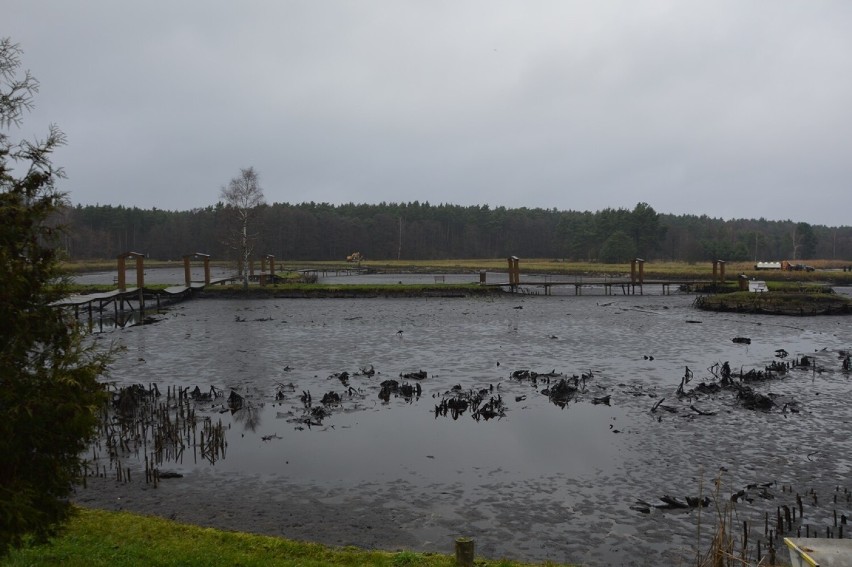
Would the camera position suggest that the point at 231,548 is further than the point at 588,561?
No

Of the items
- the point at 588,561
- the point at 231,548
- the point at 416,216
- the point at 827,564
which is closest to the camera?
the point at 827,564

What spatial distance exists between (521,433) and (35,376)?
10.8 metres

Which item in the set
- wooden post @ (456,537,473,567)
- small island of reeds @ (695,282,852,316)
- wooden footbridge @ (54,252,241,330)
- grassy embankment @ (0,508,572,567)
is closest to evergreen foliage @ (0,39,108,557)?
grassy embankment @ (0,508,572,567)

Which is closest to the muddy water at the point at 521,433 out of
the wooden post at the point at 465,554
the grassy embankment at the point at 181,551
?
the grassy embankment at the point at 181,551

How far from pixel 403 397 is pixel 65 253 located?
12314mm

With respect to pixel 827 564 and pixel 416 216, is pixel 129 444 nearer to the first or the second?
pixel 827 564

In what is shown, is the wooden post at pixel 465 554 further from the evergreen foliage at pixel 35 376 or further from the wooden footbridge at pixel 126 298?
the wooden footbridge at pixel 126 298

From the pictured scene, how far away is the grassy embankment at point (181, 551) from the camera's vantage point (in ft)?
23.1

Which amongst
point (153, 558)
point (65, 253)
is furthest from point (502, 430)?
point (65, 253)

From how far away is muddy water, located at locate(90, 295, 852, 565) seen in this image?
9562mm

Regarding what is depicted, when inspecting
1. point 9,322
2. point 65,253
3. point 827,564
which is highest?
point 65,253

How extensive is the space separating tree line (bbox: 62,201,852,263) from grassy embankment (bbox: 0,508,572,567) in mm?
97818

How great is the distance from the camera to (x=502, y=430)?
47.3ft

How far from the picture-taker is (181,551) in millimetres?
7461
